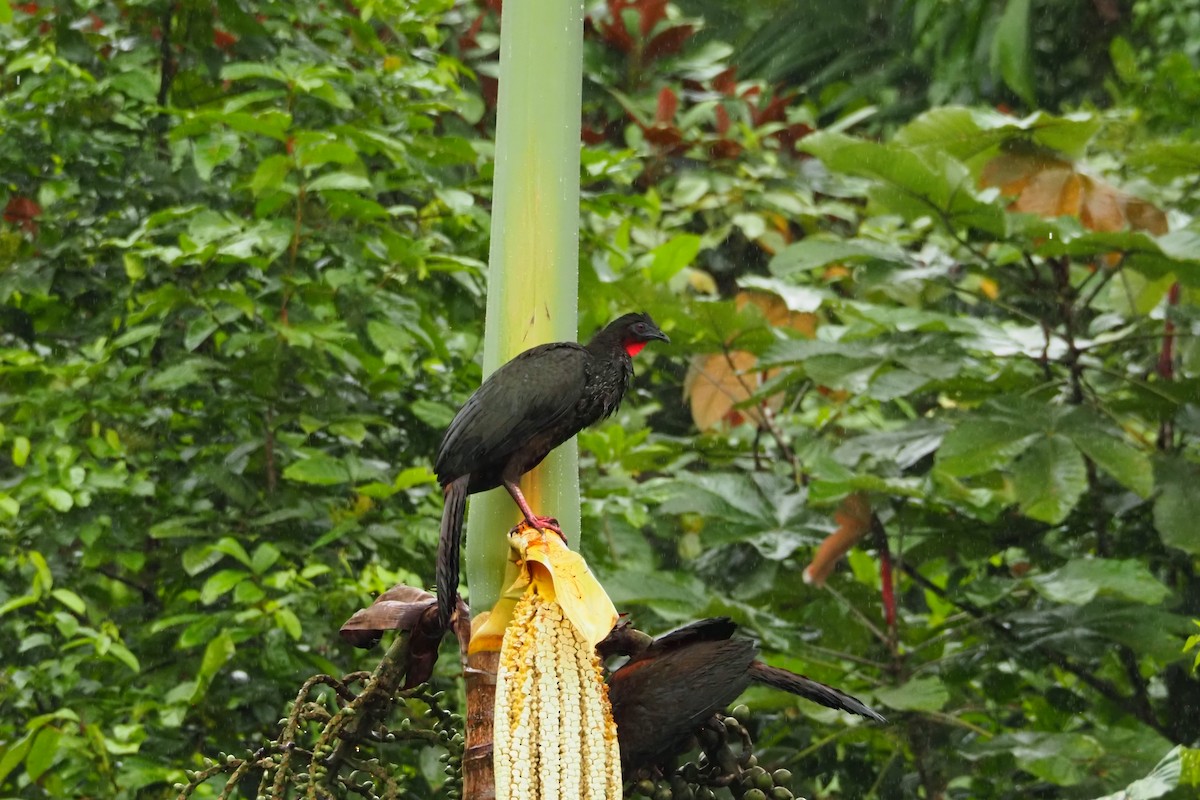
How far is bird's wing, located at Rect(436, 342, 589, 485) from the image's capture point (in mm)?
895

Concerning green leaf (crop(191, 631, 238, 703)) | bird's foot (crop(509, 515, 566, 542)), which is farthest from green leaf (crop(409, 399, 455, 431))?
bird's foot (crop(509, 515, 566, 542))

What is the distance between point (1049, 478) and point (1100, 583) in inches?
6.9

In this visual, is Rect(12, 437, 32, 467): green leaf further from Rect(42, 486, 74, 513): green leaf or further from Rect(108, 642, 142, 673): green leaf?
Rect(108, 642, 142, 673): green leaf

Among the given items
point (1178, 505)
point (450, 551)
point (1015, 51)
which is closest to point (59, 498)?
point (450, 551)

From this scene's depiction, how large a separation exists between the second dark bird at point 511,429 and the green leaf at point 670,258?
143cm

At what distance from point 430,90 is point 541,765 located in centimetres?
161

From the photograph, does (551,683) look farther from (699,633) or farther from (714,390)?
(714,390)

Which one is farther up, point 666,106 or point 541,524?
point 666,106

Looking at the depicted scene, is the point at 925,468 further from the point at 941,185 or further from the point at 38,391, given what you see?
the point at 38,391

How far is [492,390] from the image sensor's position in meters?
0.90

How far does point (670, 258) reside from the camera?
245 centimetres

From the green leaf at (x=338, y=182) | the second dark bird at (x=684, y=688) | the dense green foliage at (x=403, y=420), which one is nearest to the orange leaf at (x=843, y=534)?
the dense green foliage at (x=403, y=420)

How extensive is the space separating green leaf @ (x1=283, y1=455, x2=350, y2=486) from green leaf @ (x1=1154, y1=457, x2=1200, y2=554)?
1.27 meters

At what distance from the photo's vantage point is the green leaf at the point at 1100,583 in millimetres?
2129
